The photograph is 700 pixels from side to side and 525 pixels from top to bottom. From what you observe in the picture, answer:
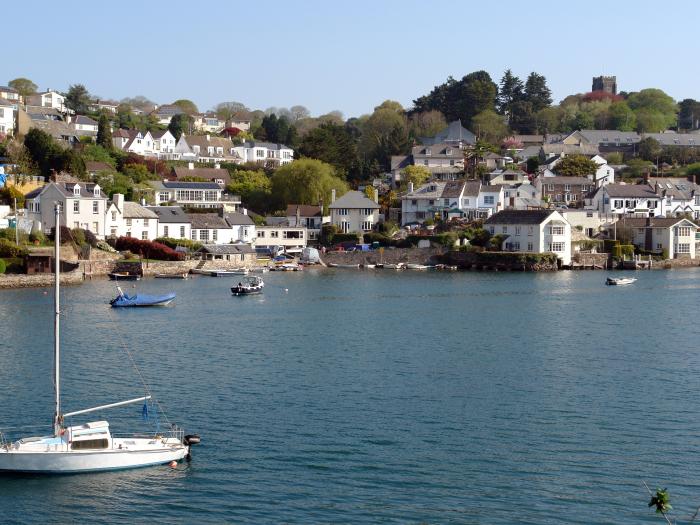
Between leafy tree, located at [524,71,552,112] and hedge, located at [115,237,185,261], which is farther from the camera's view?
leafy tree, located at [524,71,552,112]

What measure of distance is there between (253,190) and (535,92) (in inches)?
2618

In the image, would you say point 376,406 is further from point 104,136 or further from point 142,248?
point 104,136

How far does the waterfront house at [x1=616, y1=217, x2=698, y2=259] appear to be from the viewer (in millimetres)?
92312

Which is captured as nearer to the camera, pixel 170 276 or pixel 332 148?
pixel 170 276

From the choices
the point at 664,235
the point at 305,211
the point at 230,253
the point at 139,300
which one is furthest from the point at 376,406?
the point at 664,235

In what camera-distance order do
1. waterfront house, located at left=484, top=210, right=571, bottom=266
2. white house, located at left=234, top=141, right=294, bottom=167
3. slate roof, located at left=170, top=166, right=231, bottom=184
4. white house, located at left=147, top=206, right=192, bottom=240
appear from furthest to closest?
white house, located at left=234, top=141, right=294, bottom=167 → slate roof, located at left=170, top=166, right=231, bottom=184 → waterfront house, located at left=484, top=210, right=571, bottom=266 → white house, located at left=147, top=206, right=192, bottom=240

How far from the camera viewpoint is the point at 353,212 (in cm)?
9688

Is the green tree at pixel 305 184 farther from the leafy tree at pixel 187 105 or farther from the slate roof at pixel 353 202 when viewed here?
the leafy tree at pixel 187 105

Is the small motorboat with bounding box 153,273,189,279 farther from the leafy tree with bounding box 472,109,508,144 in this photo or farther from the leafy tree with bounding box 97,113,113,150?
the leafy tree with bounding box 472,109,508,144

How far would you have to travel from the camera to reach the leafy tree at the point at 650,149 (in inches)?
4993

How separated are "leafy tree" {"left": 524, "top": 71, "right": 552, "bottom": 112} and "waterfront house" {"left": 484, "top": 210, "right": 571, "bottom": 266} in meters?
70.1

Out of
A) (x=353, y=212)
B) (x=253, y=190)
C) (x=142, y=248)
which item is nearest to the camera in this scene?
(x=142, y=248)

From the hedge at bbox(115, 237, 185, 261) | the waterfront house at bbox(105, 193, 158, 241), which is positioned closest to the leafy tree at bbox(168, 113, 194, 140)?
the waterfront house at bbox(105, 193, 158, 241)

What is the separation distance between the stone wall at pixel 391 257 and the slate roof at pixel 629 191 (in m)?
20.5
